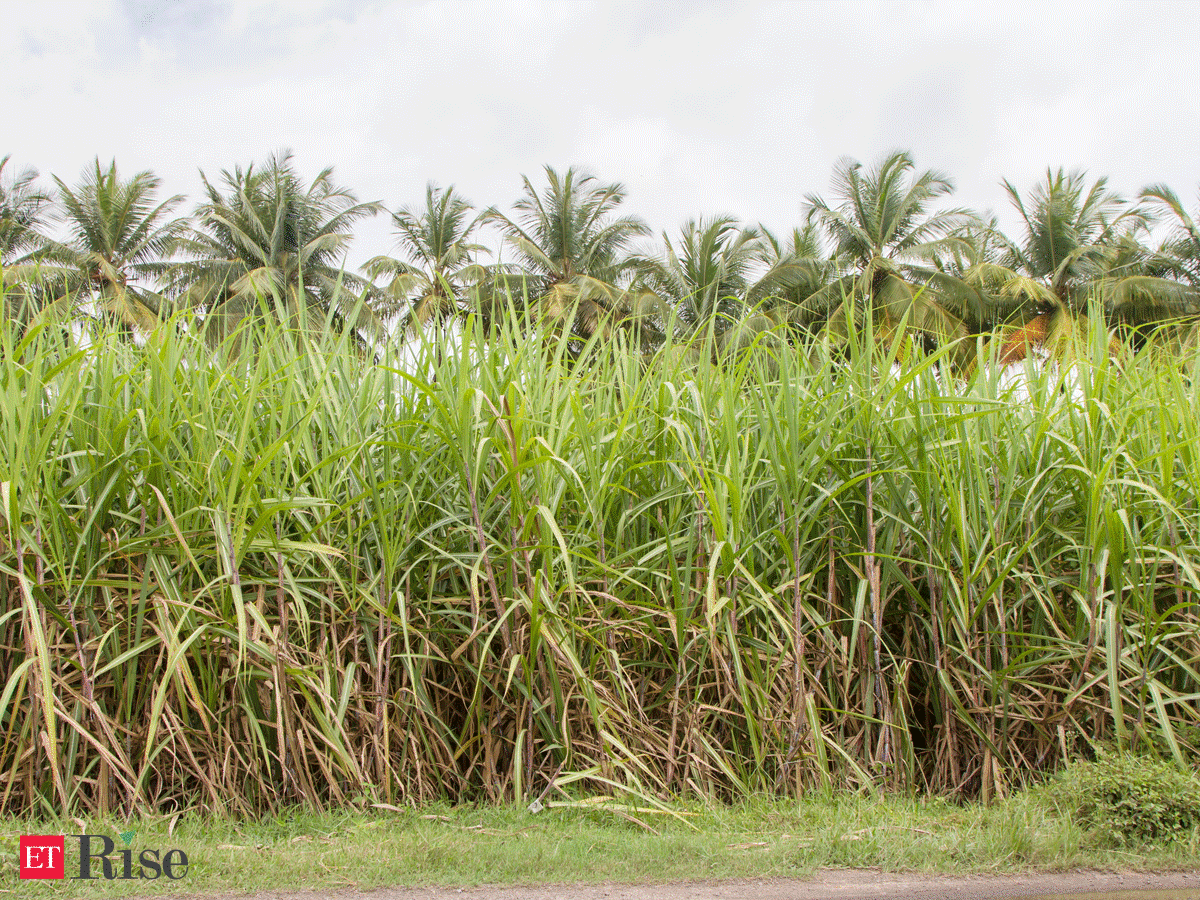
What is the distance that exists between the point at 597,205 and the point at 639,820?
25688 mm

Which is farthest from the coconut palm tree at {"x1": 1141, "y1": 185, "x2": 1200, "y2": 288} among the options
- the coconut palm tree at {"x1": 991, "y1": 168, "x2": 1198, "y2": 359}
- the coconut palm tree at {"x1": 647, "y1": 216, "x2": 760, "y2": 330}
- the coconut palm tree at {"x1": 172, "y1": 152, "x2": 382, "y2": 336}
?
the coconut palm tree at {"x1": 172, "y1": 152, "x2": 382, "y2": 336}

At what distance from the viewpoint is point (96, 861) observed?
211cm

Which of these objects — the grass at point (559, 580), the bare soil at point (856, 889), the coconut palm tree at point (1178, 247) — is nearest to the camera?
the bare soil at point (856, 889)

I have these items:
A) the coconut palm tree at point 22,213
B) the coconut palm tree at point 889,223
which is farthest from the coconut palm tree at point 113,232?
the coconut palm tree at point 889,223

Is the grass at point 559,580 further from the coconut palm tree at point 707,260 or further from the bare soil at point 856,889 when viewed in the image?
the coconut palm tree at point 707,260

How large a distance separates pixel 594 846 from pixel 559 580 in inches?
33.1

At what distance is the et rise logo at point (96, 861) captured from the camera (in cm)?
205

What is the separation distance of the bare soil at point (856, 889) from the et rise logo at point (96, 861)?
8.7 inches

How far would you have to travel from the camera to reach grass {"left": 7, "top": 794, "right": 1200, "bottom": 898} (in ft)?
6.82

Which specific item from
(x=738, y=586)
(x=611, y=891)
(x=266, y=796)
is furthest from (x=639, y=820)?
(x=266, y=796)

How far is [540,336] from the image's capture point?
9.95ft

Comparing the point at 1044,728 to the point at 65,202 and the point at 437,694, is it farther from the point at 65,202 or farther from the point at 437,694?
the point at 65,202

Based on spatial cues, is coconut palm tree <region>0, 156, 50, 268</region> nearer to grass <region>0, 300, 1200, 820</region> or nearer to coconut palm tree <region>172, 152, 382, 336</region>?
coconut palm tree <region>172, 152, 382, 336</region>

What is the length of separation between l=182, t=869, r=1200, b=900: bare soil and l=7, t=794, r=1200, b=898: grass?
0.10ft
